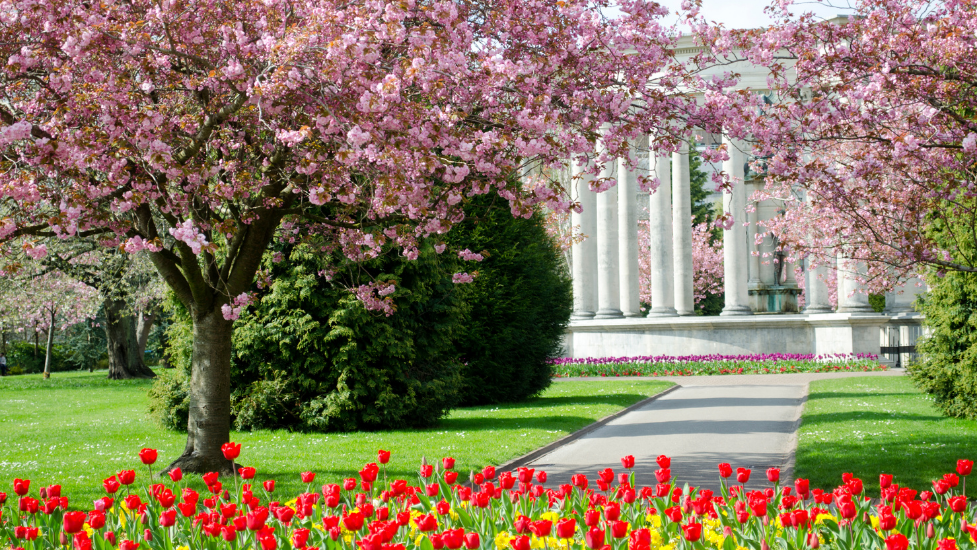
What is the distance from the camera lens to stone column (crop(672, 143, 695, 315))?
118ft

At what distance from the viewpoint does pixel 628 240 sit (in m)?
A: 36.8

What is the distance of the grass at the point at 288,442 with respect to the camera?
35.7ft

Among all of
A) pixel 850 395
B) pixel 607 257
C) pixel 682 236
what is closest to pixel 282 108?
A: pixel 850 395

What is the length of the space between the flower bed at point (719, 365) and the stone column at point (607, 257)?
3508mm

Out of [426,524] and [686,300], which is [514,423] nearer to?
[426,524]

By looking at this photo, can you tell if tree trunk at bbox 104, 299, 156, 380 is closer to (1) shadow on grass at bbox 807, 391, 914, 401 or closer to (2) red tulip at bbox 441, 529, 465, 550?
(1) shadow on grass at bbox 807, 391, 914, 401

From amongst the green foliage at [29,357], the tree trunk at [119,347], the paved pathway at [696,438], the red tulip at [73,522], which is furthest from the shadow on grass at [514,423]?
the green foliage at [29,357]

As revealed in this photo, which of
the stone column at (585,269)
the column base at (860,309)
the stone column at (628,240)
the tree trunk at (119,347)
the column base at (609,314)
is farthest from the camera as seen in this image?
the stone column at (585,269)

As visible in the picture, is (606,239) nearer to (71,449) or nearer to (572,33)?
(71,449)

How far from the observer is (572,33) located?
9.09 metres

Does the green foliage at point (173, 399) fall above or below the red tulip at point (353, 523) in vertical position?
below

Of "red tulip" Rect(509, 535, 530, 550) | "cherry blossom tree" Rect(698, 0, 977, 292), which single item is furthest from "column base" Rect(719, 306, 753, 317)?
"red tulip" Rect(509, 535, 530, 550)

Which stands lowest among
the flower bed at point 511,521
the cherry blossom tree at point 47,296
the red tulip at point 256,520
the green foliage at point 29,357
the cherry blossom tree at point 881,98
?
the green foliage at point 29,357

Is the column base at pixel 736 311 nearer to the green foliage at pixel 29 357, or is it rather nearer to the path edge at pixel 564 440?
the path edge at pixel 564 440
